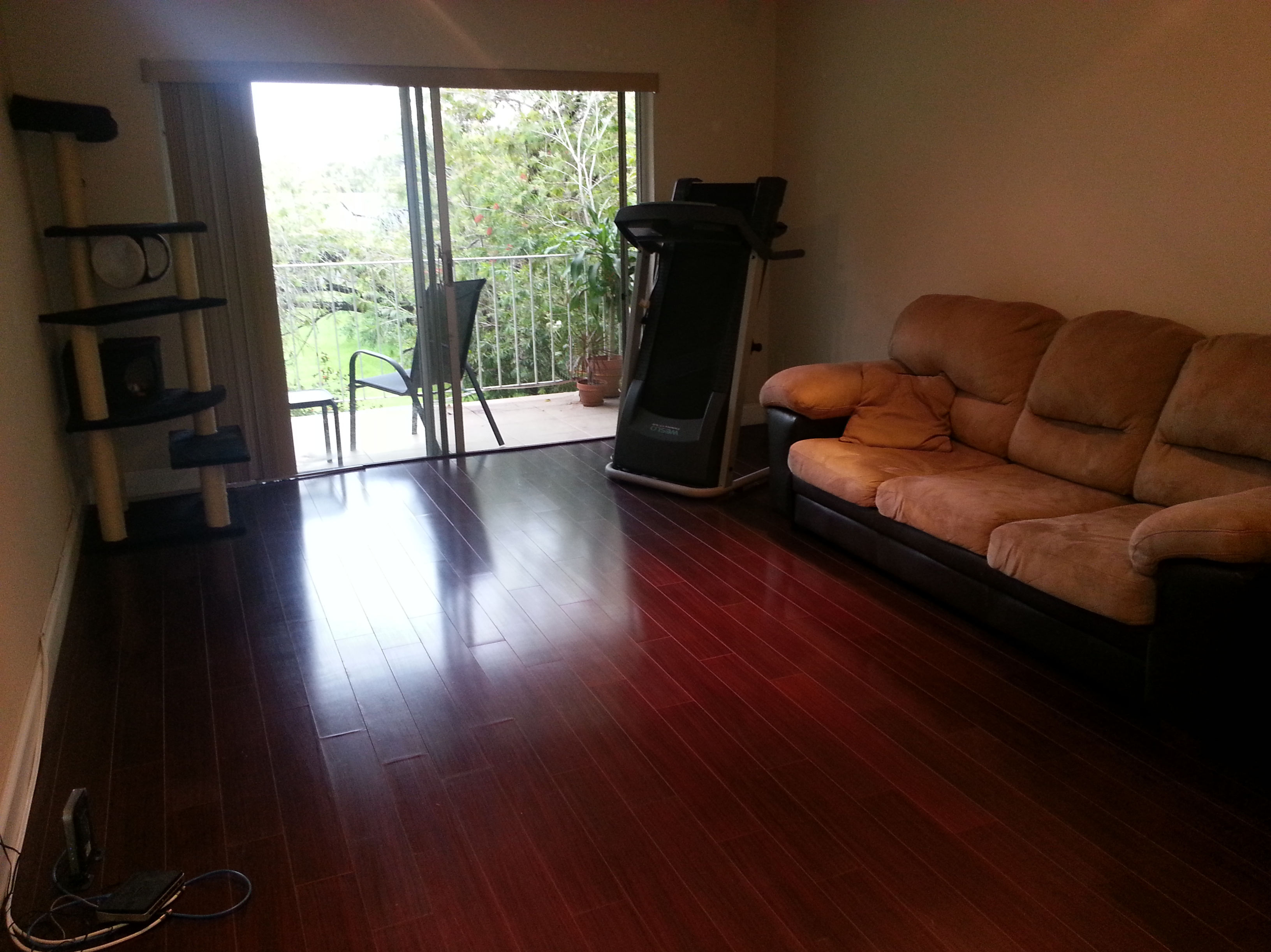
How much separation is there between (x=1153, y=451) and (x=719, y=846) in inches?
74.9

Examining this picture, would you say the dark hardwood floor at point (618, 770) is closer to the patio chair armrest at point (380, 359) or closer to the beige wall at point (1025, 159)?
the beige wall at point (1025, 159)

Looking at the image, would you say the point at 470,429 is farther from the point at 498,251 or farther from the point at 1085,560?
the point at 1085,560

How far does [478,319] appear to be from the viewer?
6520mm

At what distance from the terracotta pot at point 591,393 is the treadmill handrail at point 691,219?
81.7 inches

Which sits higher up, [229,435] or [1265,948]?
[229,435]

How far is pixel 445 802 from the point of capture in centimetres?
213

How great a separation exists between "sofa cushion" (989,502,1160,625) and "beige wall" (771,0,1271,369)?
0.88 meters

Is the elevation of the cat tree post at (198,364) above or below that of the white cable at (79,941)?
above

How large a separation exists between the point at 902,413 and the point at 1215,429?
1198 millimetres

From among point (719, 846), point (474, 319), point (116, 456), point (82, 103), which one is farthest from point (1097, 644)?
point (82, 103)

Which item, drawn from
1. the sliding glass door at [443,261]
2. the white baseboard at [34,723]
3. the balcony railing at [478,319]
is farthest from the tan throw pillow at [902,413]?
the balcony railing at [478,319]

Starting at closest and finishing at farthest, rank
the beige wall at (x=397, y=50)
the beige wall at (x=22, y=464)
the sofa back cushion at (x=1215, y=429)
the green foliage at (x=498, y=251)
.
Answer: the beige wall at (x=22, y=464)
the sofa back cushion at (x=1215, y=429)
the beige wall at (x=397, y=50)
the green foliage at (x=498, y=251)

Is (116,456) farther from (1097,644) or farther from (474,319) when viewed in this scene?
(1097,644)

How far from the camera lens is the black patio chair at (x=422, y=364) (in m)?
4.80
